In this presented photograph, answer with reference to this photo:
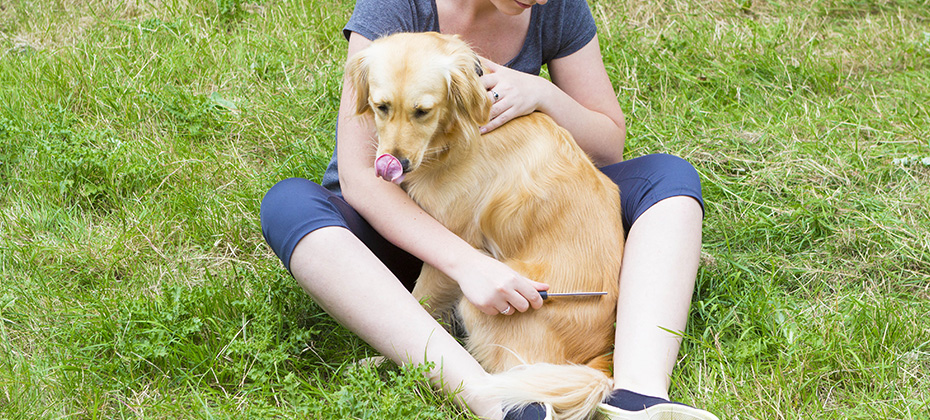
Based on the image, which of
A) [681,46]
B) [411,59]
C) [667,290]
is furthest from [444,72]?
[681,46]

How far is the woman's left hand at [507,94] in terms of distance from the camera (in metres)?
2.14

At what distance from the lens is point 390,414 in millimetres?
1847

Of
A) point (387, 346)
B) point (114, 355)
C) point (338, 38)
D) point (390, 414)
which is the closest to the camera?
point (390, 414)

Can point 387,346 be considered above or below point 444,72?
below

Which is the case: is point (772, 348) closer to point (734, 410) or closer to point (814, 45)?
point (734, 410)

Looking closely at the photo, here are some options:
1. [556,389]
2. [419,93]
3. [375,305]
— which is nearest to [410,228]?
[375,305]

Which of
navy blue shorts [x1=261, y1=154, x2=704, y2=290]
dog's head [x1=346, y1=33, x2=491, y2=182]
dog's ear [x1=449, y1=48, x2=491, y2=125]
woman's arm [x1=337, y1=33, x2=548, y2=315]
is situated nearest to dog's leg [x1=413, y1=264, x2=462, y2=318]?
woman's arm [x1=337, y1=33, x2=548, y2=315]

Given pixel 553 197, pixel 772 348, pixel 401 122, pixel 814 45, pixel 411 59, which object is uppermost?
pixel 411 59

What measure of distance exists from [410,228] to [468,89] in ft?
1.48

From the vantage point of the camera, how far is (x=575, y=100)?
260 cm

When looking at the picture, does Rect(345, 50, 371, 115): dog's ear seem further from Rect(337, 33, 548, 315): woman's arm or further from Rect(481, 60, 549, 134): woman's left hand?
Rect(481, 60, 549, 134): woman's left hand

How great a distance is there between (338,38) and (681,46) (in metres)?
1.95

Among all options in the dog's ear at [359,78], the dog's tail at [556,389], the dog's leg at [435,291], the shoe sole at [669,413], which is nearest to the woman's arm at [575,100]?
the dog's ear at [359,78]

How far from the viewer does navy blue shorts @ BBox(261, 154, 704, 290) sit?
2.05 m
